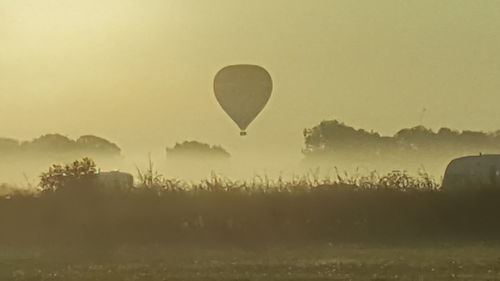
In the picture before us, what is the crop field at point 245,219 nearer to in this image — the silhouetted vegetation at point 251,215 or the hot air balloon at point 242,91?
the silhouetted vegetation at point 251,215

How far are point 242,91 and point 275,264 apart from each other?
41963 millimetres

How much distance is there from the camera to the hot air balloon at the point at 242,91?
7481cm

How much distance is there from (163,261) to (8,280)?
6346 millimetres

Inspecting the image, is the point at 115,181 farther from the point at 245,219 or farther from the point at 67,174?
the point at 245,219

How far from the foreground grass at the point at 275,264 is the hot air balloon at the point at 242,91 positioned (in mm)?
33754

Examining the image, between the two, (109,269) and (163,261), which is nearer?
(109,269)

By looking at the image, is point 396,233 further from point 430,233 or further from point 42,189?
point 42,189

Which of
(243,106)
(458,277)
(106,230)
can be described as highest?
(243,106)

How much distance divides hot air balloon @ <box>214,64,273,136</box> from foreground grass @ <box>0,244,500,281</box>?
111 feet

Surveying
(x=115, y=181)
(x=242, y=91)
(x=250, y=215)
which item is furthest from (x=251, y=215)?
(x=242, y=91)

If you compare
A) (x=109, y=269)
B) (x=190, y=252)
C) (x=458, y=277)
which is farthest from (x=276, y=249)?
(x=458, y=277)

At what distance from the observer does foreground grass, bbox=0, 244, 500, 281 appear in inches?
1202

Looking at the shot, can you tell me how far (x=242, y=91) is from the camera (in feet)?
247

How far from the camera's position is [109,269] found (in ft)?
109
